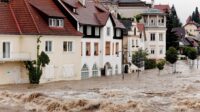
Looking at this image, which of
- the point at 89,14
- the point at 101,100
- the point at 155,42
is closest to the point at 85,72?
the point at 89,14

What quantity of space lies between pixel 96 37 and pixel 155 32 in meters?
31.3

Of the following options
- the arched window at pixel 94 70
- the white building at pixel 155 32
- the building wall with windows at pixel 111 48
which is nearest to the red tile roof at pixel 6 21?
the arched window at pixel 94 70

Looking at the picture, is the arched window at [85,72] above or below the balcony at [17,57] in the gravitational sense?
below

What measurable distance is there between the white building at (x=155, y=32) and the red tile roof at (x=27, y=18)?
1528 inches

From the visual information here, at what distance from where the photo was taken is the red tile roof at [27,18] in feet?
176

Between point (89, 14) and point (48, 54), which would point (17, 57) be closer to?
point (48, 54)

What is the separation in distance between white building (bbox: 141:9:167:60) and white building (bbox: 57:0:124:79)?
75.7 ft

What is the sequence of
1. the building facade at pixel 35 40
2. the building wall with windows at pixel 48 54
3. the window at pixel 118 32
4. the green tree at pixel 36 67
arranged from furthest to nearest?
the window at pixel 118 32, the green tree at pixel 36 67, the building facade at pixel 35 40, the building wall with windows at pixel 48 54

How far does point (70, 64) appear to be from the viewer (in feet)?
193

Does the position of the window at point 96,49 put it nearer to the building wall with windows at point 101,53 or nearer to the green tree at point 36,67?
the building wall with windows at point 101,53

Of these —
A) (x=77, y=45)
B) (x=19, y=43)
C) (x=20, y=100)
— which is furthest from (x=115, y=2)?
(x=20, y=100)

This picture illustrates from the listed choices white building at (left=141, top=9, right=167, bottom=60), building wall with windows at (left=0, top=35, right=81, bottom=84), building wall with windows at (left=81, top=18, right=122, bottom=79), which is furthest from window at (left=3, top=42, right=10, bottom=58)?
white building at (left=141, top=9, right=167, bottom=60)

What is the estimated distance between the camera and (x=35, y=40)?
53938mm

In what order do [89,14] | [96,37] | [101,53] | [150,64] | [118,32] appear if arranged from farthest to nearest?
[150,64]
[118,32]
[89,14]
[101,53]
[96,37]
